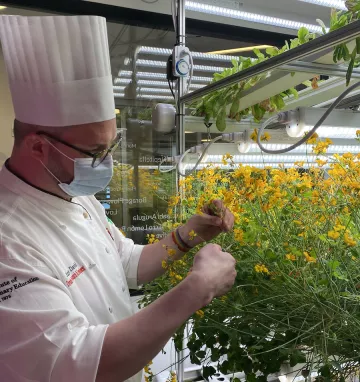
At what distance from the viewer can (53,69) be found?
929 mm

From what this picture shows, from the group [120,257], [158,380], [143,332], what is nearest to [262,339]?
[143,332]

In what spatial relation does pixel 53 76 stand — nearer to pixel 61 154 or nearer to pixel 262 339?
pixel 61 154

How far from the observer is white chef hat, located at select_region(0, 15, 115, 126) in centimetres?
92

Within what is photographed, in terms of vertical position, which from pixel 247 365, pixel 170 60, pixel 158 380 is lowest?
pixel 158 380

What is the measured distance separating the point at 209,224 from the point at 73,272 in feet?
1.26

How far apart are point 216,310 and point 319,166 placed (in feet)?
1.35

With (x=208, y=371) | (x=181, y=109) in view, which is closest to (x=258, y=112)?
(x=181, y=109)

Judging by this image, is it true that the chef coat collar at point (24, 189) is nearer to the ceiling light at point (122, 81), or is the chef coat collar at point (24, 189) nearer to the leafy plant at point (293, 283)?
the leafy plant at point (293, 283)

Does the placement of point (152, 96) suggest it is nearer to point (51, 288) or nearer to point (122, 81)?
point (122, 81)

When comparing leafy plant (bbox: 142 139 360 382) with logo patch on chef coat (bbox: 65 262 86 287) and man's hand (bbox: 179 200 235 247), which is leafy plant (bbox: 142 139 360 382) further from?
logo patch on chef coat (bbox: 65 262 86 287)

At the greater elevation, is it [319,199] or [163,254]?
[319,199]

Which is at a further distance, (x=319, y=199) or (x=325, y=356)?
Result: (x=319, y=199)

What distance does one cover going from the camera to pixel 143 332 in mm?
679

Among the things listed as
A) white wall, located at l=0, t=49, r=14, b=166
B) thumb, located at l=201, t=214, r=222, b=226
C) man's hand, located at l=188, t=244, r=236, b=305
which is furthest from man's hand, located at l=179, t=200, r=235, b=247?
white wall, located at l=0, t=49, r=14, b=166
